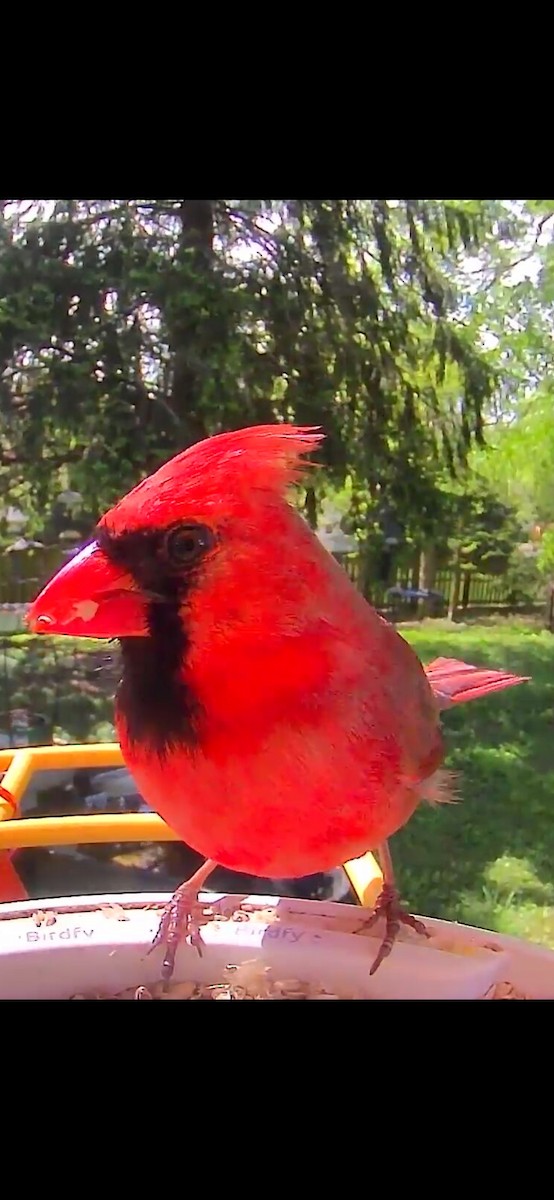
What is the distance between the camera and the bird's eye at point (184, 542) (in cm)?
104

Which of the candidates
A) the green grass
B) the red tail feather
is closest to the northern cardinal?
the red tail feather

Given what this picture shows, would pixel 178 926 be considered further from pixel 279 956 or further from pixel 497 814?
pixel 497 814

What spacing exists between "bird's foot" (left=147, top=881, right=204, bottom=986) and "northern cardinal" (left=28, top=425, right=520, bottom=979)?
0.48 feet

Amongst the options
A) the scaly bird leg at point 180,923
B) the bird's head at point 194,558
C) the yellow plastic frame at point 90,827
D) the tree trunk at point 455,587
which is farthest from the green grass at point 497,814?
the bird's head at point 194,558

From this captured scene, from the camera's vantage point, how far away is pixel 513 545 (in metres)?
1.61

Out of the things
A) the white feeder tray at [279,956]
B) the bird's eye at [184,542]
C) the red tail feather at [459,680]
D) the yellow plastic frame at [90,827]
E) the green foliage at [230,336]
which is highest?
the green foliage at [230,336]

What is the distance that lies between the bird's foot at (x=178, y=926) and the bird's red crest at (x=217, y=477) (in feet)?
1.63

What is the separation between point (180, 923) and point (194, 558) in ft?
1.60

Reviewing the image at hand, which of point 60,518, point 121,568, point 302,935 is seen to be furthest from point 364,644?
point 60,518

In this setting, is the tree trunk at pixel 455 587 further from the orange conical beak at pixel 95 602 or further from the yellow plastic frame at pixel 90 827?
the orange conical beak at pixel 95 602
